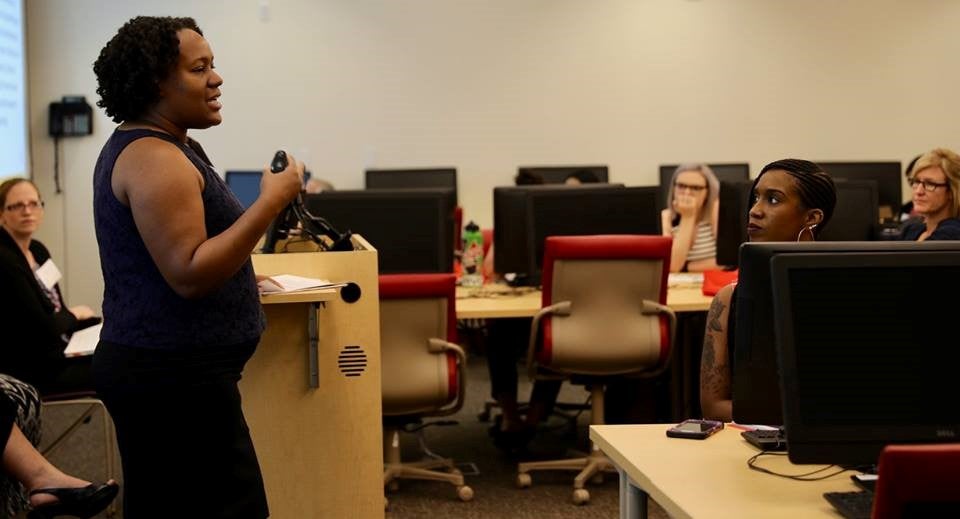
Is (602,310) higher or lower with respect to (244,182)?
lower

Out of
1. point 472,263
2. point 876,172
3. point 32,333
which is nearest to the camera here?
point 32,333

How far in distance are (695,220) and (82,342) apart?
2.94 m

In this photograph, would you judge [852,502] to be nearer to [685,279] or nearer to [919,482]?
[919,482]

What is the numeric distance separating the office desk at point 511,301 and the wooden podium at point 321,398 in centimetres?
124

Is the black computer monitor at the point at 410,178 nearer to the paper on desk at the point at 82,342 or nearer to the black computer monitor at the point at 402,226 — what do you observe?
the black computer monitor at the point at 402,226

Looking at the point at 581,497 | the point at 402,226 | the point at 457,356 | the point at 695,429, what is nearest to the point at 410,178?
the point at 402,226

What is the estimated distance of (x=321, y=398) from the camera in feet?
10.3

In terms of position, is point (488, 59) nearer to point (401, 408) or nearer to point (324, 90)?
point (324, 90)

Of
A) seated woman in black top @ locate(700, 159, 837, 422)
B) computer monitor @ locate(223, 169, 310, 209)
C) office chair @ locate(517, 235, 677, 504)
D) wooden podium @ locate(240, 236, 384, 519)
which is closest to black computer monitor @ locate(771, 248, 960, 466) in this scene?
seated woman in black top @ locate(700, 159, 837, 422)

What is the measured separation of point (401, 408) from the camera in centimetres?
400

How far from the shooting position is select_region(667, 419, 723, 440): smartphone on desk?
87.7 inches

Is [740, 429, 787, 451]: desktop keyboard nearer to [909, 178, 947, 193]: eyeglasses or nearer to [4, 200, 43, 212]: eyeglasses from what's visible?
[909, 178, 947, 193]: eyeglasses

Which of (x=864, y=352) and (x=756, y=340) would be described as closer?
(x=864, y=352)

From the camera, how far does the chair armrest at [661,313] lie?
14.0 feet
